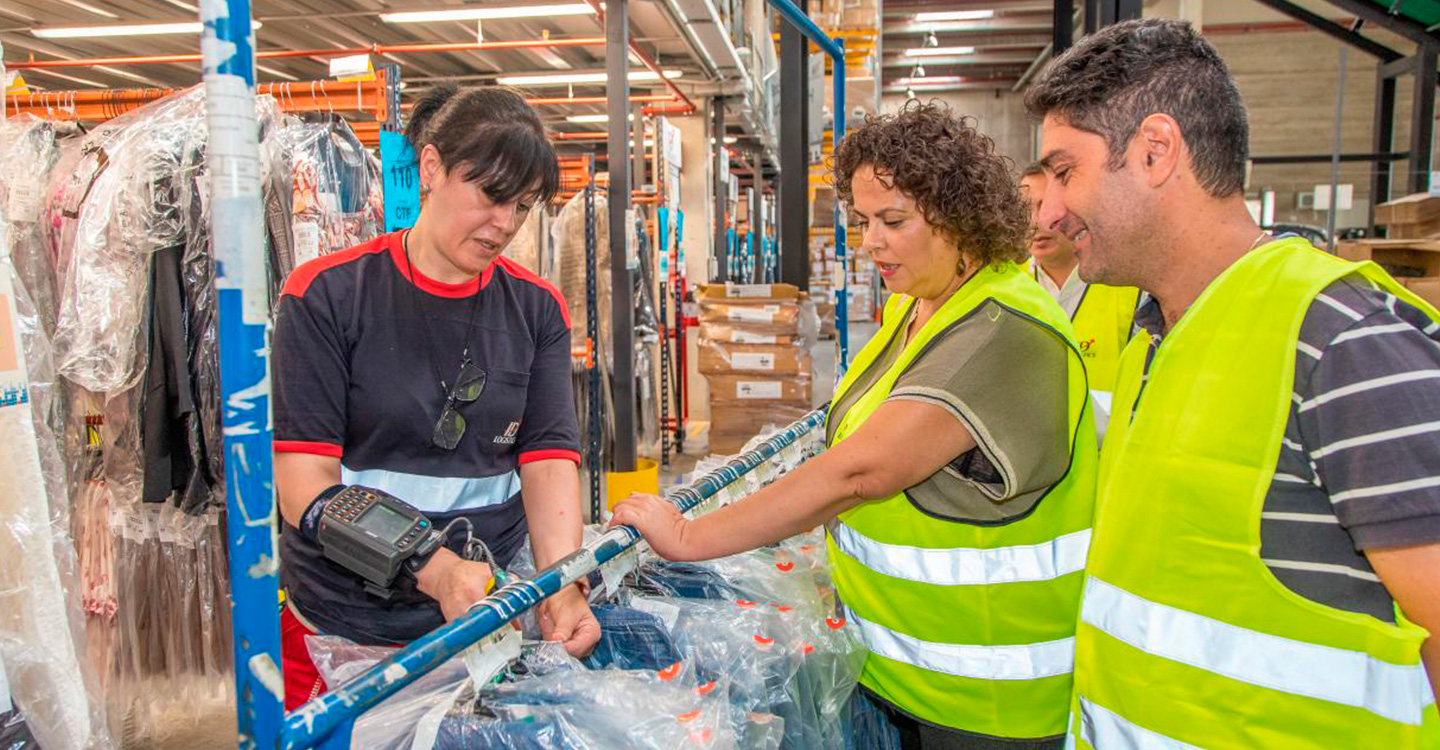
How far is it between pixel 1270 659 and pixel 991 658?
47 centimetres

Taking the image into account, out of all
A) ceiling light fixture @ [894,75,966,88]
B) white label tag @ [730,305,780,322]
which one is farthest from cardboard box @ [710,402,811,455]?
ceiling light fixture @ [894,75,966,88]

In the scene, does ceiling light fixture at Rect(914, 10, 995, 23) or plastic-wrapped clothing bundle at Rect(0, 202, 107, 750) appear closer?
plastic-wrapped clothing bundle at Rect(0, 202, 107, 750)

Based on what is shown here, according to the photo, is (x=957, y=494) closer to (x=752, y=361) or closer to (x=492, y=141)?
(x=492, y=141)

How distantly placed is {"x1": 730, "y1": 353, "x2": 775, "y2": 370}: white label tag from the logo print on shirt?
175 inches

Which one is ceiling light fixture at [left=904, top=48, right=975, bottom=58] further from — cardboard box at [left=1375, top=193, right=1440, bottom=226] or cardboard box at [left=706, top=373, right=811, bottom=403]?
cardboard box at [left=706, top=373, right=811, bottom=403]

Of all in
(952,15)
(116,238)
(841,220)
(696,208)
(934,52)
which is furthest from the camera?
(934,52)

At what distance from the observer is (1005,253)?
1.52 metres

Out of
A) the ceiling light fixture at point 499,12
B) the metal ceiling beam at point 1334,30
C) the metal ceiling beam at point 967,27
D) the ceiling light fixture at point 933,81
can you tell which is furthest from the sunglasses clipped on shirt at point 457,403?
the ceiling light fixture at point 933,81

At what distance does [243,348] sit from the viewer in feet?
2.46

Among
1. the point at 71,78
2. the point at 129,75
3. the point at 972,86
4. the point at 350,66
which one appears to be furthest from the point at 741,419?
the point at 972,86

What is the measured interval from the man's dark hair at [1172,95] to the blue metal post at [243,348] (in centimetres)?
94

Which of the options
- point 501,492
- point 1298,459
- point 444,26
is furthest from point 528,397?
point 444,26

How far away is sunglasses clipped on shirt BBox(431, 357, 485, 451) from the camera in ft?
4.96

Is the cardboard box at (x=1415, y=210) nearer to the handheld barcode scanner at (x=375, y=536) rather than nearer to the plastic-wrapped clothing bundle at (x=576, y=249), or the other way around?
the plastic-wrapped clothing bundle at (x=576, y=249)
